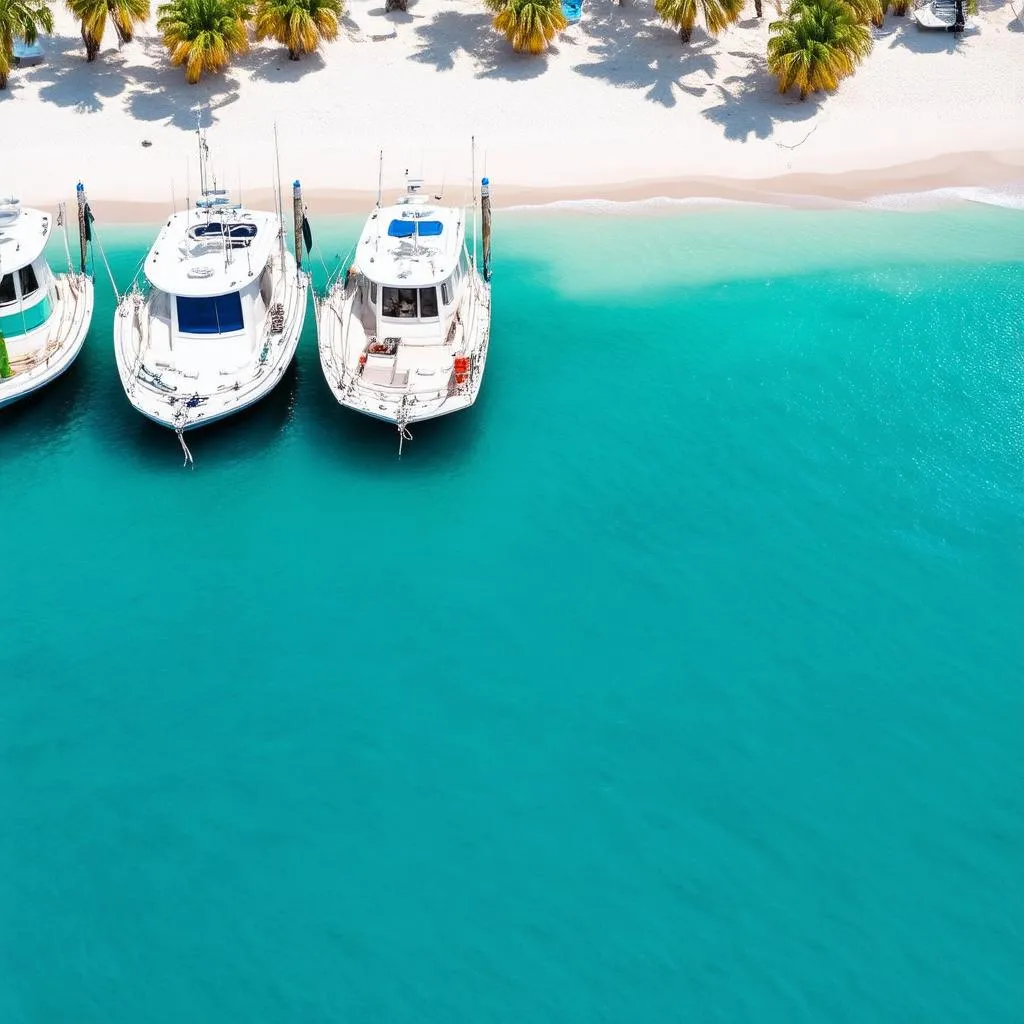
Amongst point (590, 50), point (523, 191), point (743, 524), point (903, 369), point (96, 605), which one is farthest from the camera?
point (590, 50)

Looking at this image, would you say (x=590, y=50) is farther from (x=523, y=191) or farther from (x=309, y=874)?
(x=309, y=874)

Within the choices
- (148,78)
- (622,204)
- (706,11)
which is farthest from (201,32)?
(706,11)

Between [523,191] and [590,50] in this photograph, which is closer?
[523,191]

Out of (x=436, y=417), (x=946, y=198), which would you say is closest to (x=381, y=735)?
(x=436, y=417)

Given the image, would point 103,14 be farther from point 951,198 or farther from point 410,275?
point 951,198

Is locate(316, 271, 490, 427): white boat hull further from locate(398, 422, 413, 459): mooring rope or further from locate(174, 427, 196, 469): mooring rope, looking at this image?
locate(174, 427, 196, 469): mooring rope

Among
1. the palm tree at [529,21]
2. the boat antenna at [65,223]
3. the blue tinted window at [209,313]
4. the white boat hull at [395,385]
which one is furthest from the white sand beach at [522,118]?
the blue tinted window at [209,313]
